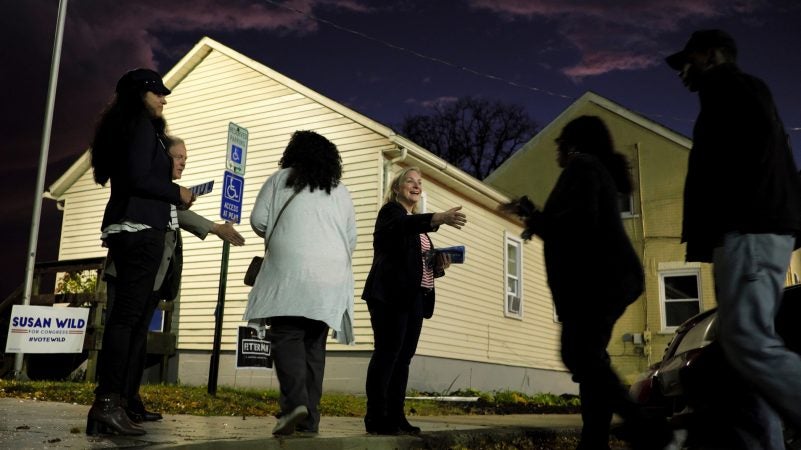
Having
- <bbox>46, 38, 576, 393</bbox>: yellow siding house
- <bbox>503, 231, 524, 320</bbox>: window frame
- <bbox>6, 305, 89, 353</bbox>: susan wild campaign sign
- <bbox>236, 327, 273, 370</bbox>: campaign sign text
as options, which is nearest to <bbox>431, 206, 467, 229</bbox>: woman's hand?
<bbox>236, 327, 273, 370</bbox>: campaign sign text

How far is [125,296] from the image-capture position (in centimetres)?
A: 406

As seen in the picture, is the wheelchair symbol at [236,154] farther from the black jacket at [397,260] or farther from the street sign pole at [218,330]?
the black jacket at [397,260]

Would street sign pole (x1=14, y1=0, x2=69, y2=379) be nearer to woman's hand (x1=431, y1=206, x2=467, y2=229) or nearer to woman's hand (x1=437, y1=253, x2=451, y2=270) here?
woman's hand (x1=437, y1=253, x2=451, y2=270)

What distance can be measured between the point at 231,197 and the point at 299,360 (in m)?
4.79

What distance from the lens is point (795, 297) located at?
353 centimetres

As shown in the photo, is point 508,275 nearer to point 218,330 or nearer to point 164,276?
point 218,330

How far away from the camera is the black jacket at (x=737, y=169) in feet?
10.3

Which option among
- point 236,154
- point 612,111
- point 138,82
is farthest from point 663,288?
point 138,82

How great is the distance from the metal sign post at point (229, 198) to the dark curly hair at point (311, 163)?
3.98 m

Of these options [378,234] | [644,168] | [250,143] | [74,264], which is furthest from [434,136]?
[378,234]

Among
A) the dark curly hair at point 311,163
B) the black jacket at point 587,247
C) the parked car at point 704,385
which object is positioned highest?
the dark curly hair at point 311,163

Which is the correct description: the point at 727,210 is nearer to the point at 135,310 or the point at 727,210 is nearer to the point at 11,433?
the point at 135,310

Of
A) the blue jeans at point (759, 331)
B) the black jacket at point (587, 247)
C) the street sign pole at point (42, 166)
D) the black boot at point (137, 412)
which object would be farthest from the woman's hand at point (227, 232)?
the street sign pole at point (42, 166)

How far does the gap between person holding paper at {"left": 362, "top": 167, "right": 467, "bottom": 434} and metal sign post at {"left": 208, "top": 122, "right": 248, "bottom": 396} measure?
3.80 m
